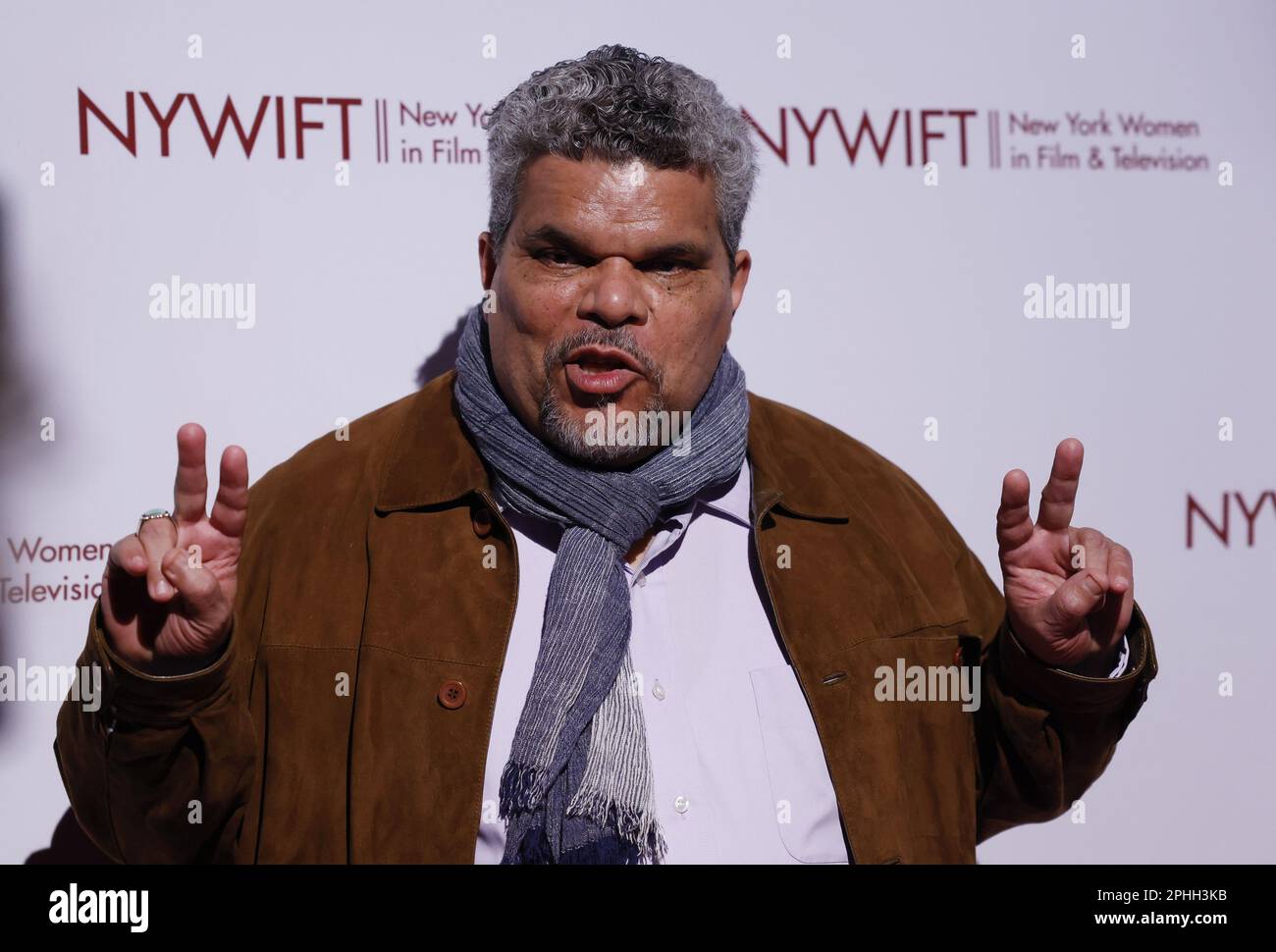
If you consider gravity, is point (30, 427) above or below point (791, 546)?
above

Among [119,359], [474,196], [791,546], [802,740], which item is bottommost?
[802,740]

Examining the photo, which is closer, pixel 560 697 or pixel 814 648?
pixel 560 697

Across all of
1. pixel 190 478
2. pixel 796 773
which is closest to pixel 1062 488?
pixel 796 773

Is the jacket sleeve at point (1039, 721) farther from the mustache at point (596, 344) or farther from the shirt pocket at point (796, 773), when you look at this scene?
the mustache at point (596, 344)

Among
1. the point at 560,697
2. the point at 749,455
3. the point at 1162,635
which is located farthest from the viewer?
the point at 1162,635

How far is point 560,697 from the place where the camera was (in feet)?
7.06

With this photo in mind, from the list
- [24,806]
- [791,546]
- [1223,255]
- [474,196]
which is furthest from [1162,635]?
[24,806]

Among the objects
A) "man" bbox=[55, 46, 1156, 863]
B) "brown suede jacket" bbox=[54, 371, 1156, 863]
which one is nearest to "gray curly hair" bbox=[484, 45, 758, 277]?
"man" bbox=[55, 46, 1156, 863]

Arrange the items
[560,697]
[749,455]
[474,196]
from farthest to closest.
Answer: [474,196] → [749,455] → [560,697]

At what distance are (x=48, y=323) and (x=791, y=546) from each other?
1495mm

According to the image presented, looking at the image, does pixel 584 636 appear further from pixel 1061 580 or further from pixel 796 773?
pixel 1061 580

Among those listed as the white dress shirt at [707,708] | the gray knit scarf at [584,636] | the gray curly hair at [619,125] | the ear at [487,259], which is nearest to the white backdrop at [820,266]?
the ear at [487,259]

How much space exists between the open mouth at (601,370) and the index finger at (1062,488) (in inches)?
Result: 27.3

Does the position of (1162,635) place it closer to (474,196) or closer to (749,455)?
(749,455)
